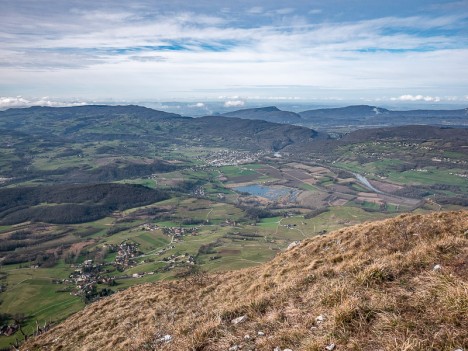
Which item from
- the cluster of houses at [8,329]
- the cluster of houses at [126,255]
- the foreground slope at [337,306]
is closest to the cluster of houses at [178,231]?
the cluster of houses at [126,255]

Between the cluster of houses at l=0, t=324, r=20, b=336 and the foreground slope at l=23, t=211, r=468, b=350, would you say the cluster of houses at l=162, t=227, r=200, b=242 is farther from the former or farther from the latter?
the foreground slope at l=23, t=211, r=468, b=350

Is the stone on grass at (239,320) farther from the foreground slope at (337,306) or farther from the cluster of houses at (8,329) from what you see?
the cluster of houses at (8,329)

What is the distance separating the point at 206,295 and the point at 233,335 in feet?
39.7

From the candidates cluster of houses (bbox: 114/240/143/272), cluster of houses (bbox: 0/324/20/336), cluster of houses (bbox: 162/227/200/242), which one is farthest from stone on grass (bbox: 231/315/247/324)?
cluster of houses (bbox: 162/227/200/242)

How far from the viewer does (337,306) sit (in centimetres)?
900

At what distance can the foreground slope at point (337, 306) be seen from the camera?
7.47 meters

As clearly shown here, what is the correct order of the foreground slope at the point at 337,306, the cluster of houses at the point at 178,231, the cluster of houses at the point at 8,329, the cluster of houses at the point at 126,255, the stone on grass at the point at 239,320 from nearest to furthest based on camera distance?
the foreground slope at the point at 337,306 → the stone on grass at the point at 239,320 → the cluster of houses at the point at 8,329 → the cluster of houses at the point at 126,255 → the cluster of houses at the point at 178,231

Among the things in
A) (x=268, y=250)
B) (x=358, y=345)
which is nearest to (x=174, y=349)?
(x=358, y=345)

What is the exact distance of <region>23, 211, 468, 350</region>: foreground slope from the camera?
24.5 feet

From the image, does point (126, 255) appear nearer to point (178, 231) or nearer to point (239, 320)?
point (178, 231)

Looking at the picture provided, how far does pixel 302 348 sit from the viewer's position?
7668mm

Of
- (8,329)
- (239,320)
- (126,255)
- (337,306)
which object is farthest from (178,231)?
(337,306)

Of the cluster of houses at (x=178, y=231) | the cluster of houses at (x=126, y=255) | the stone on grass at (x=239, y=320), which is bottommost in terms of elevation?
the cluster of houses at (x=178, y=231)

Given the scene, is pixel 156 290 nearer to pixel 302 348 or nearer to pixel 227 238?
pixel 302 348
